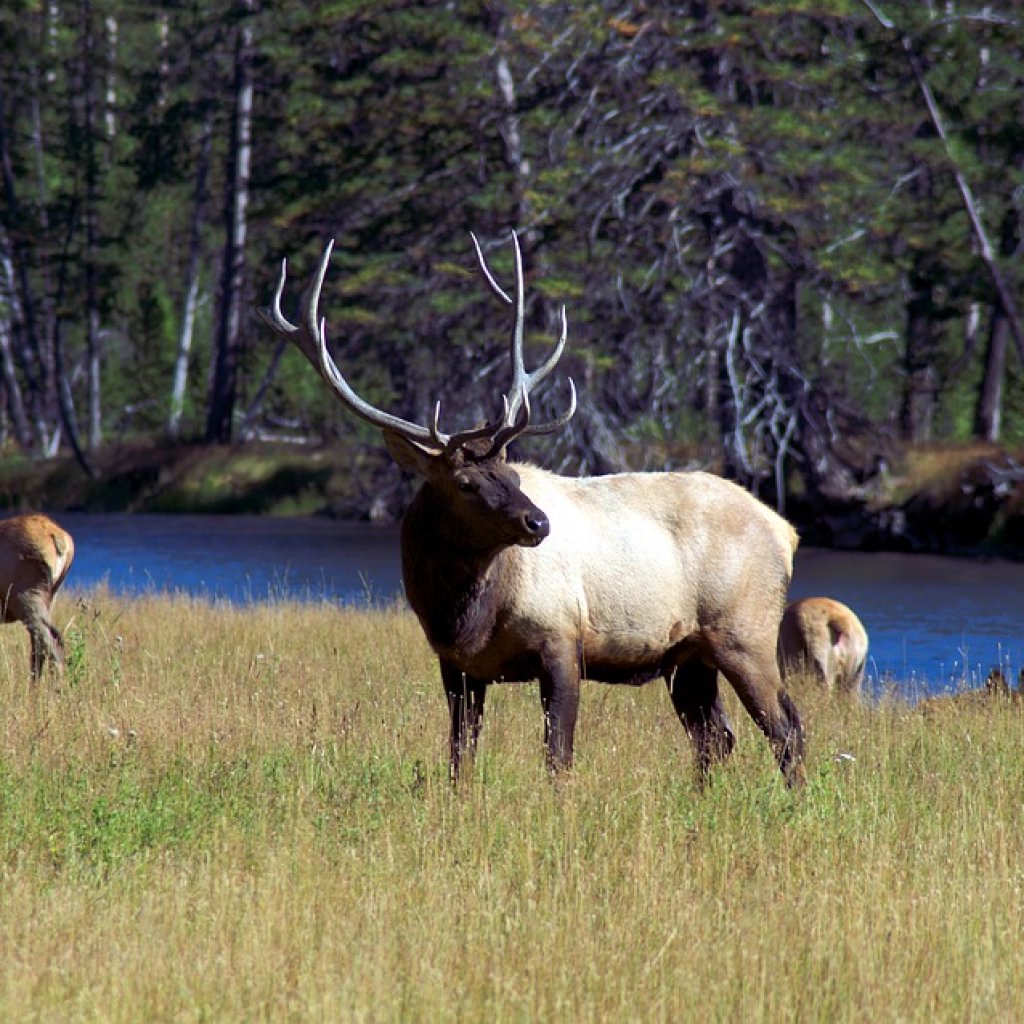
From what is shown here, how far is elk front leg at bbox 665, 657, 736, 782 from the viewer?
7.55 m

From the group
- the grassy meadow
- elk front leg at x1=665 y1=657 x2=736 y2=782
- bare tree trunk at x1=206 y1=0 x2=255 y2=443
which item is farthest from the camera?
bare tree trunk at x1=206 y1=0 x2=255 y2=443

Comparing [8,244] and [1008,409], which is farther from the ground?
[8,244]

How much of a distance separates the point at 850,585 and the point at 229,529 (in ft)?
38.6

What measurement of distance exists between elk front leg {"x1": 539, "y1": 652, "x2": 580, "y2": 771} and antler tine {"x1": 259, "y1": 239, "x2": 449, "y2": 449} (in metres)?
0.95

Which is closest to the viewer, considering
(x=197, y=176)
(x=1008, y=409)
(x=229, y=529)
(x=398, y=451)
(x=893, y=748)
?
(x=398, y=451)

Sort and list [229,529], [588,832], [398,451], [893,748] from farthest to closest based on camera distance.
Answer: [229,529]
[893,748]
[398,451]
[588,832]

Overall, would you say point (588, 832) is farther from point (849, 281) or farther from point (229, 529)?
point (229, 529)

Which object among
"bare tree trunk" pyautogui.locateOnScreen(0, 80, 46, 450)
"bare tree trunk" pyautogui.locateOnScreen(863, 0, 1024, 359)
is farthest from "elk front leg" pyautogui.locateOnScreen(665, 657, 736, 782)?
"bare tree trunk" pyautogui.locateOnScreen(0, 80, 46, 450)

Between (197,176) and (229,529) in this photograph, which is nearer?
(229,529)

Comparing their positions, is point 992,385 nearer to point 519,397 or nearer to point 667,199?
point 667,199

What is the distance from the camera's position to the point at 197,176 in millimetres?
36969

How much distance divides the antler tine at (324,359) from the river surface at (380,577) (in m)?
4.78

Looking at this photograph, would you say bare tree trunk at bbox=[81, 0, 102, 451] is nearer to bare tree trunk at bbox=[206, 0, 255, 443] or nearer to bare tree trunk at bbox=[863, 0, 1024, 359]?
bare tree trunk at bbox=[206, 0, 255, 443]

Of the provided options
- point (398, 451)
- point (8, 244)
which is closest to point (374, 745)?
point (398, 451)
